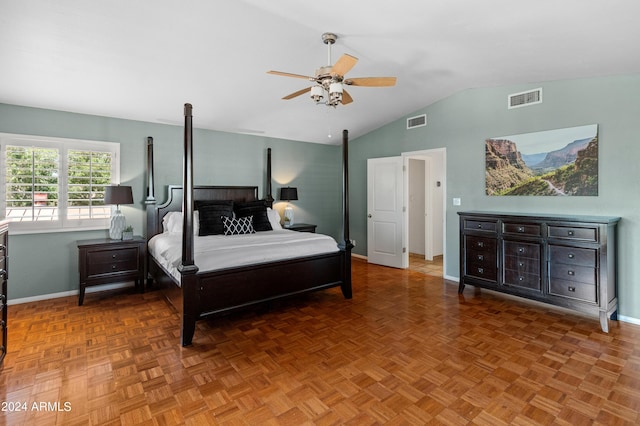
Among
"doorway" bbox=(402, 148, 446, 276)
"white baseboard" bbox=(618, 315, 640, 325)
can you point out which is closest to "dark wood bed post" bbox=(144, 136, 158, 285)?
"doorway" bbox=(402, 148, 446, 276)

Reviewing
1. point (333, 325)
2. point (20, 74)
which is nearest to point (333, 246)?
point (333, 325)

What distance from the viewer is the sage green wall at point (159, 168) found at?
401cm

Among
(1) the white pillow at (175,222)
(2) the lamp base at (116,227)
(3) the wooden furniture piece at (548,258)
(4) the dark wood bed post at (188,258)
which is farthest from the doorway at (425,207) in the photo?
(2) the lamp base at (116,227)

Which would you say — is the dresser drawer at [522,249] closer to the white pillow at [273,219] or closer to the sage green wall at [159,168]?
the white pillow at [273,219]

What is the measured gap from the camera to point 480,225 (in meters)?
4.12

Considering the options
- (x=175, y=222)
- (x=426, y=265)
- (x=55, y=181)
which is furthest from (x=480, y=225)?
(x=55, y=181)

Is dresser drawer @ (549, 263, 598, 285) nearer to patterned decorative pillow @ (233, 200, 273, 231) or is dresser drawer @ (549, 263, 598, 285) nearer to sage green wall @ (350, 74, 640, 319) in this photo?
sage green wall @ (350, 74, 640, 319)

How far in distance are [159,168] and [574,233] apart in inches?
206

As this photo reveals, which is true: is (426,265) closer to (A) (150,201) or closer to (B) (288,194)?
(B) (288,194)

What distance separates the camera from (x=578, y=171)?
12.2ft

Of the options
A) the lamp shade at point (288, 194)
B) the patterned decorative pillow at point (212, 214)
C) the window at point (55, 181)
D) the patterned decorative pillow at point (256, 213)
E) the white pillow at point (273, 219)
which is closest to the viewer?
the window at point (55, 181)

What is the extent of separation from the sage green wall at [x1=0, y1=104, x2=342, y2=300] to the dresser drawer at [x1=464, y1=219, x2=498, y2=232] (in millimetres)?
3173

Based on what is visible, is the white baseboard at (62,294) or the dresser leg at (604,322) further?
the white baseboard at (62,294)

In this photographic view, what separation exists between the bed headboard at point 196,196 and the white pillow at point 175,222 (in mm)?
122
